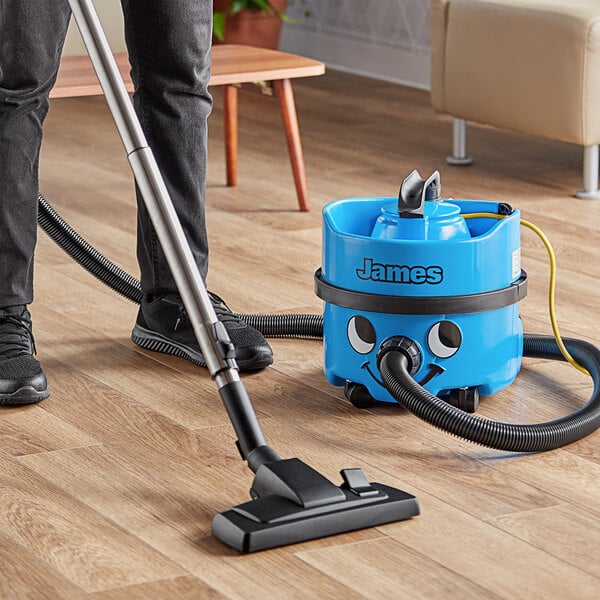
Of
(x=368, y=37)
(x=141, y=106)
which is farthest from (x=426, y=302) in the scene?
(x=368, y=37)

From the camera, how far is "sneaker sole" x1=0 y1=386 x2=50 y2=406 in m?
1.67

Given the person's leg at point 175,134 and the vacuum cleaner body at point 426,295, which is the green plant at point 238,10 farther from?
the vacuum cleaner body at point 426,295

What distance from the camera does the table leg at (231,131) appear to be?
2.98 metres

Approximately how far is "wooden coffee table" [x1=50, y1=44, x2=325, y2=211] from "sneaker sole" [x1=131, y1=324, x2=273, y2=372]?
80 cm

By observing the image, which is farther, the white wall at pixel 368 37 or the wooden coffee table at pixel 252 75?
the white wall at pixel 368 37

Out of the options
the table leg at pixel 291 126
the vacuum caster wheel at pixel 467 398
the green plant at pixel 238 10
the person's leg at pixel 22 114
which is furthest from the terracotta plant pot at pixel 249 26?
the vacuum caster wheel at pixel 467 398

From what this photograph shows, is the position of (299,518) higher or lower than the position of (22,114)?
lower

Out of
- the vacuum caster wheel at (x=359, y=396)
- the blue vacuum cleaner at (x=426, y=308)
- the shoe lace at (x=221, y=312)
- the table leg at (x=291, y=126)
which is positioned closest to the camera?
the blue vacuum cleaner at (x=426, y=308)

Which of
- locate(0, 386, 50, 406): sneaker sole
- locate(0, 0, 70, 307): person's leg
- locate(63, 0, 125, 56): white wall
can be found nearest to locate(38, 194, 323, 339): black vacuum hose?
locate(0, 0, 70, 307): person's leg

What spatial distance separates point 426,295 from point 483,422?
0.20 m

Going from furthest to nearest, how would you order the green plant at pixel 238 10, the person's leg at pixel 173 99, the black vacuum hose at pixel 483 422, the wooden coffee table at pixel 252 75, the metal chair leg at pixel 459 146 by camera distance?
the green plant at pixel 238 10, the metal chair leg at pixel 459 146, the wooden coffee table at pixel 252 75, the person's leg at pixel 173 99, the black vacuum hose at pixel 483 422

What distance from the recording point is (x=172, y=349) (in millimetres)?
1879

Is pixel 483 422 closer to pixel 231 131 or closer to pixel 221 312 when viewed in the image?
pixel 221 312

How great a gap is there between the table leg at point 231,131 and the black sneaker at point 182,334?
114cm
